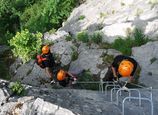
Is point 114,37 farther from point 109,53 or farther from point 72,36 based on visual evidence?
point 72,36

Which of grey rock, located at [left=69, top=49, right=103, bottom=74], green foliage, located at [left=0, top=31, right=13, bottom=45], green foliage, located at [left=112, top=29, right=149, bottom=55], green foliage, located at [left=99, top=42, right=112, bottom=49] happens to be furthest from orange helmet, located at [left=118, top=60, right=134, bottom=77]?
green foliage, located at [left=0, top=31, right=13, bottom=45]

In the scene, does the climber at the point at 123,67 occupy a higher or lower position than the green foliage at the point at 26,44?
lower

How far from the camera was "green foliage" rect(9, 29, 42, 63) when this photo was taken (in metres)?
20.8

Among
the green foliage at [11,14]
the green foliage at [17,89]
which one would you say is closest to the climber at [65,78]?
the green foliage at [17,89]

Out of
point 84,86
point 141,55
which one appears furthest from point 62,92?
point 141,55

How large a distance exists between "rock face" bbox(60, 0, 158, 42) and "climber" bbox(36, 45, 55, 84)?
381 centimetres

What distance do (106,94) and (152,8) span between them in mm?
8430

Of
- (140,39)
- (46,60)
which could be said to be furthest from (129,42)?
(46,60)

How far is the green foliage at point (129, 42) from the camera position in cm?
1997

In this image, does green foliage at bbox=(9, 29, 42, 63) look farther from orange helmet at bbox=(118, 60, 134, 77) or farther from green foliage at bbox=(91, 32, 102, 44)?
orange helmet at bbox=(118, 60, 134, 77)

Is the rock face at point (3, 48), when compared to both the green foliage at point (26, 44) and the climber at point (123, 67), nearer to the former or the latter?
the green foliage at point (26, 44)

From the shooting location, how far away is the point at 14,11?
28.4 m

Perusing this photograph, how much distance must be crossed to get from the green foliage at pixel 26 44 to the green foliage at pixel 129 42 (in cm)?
380

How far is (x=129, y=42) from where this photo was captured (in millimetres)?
20422
